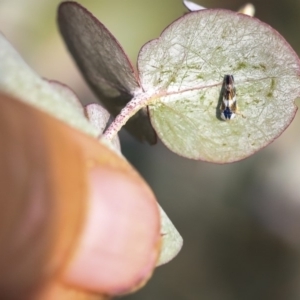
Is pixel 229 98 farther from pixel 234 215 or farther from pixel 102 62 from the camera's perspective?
pixel 234 215

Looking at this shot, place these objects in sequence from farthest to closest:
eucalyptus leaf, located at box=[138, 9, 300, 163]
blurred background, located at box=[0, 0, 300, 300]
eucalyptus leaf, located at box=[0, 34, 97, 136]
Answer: blurred background, located at box=[0, 0, 300, 300] < eucalyptus leaf, located at box=[138, 9, 300, 163] < eucalyptus leaf, located at box=[0, 34, 97, 136]

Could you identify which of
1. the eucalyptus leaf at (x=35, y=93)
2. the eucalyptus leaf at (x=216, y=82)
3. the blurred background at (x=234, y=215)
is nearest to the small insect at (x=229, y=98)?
the eucalyptus leaf at (x=216, y=82)

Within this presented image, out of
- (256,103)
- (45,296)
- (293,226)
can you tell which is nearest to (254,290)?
(293,226)

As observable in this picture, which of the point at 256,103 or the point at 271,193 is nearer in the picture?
the point at 256,103

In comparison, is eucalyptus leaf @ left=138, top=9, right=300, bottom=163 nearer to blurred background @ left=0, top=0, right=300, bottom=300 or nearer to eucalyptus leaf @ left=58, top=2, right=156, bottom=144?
eucalyptus leaf @ left=58, top=2, right=156, bottom=144

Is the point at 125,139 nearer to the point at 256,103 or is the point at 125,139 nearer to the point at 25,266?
the point at 256,103

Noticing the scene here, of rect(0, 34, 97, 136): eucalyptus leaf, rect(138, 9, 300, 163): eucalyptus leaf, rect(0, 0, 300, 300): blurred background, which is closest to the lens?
rect(0, 34, 97, 136): eucalyptus leaf

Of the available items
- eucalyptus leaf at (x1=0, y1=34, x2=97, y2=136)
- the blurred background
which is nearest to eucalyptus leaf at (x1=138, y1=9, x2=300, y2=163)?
eucalyptus leaf at (x1=0, y1=34, x2=97, y2=136)
